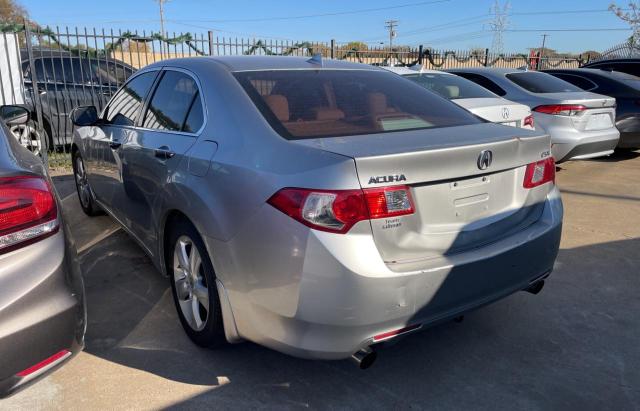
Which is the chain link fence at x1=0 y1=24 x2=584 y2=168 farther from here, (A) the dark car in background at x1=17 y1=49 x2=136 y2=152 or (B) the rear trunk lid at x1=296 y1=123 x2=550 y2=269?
(B) the rear trunk lid at x1=296 y1=123 x2=550 y2=269

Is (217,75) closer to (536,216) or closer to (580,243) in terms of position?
(536,216)

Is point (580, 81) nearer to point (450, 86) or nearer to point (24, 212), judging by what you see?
point (450, 86)

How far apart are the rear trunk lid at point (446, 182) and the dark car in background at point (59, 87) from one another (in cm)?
690

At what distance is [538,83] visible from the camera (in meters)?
7.45

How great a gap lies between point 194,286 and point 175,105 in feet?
3.71

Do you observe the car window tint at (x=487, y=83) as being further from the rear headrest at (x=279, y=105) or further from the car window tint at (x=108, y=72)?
the car window tint at (x=108, y=72)

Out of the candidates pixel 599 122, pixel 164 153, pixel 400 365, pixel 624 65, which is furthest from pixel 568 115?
pixel 164 153

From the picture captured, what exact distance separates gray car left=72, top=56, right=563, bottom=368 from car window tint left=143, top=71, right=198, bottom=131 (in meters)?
0.02

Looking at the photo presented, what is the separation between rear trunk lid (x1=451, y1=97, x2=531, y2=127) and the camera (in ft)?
18.7

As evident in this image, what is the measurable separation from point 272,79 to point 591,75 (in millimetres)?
7666

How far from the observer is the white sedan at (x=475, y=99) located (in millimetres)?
5754

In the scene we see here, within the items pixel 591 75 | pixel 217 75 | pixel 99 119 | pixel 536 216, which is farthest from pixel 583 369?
pixel 591 75

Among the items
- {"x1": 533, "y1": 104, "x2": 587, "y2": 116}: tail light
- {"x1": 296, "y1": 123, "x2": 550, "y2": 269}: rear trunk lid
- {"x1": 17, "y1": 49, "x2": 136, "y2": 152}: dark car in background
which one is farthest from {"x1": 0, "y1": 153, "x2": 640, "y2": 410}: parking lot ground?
{"x1": 17, "y1": 49, "x2": 136, "y2": 152}: dark car in background

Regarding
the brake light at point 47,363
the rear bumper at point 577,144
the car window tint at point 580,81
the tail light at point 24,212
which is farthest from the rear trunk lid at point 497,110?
the brake light at point 47,363
